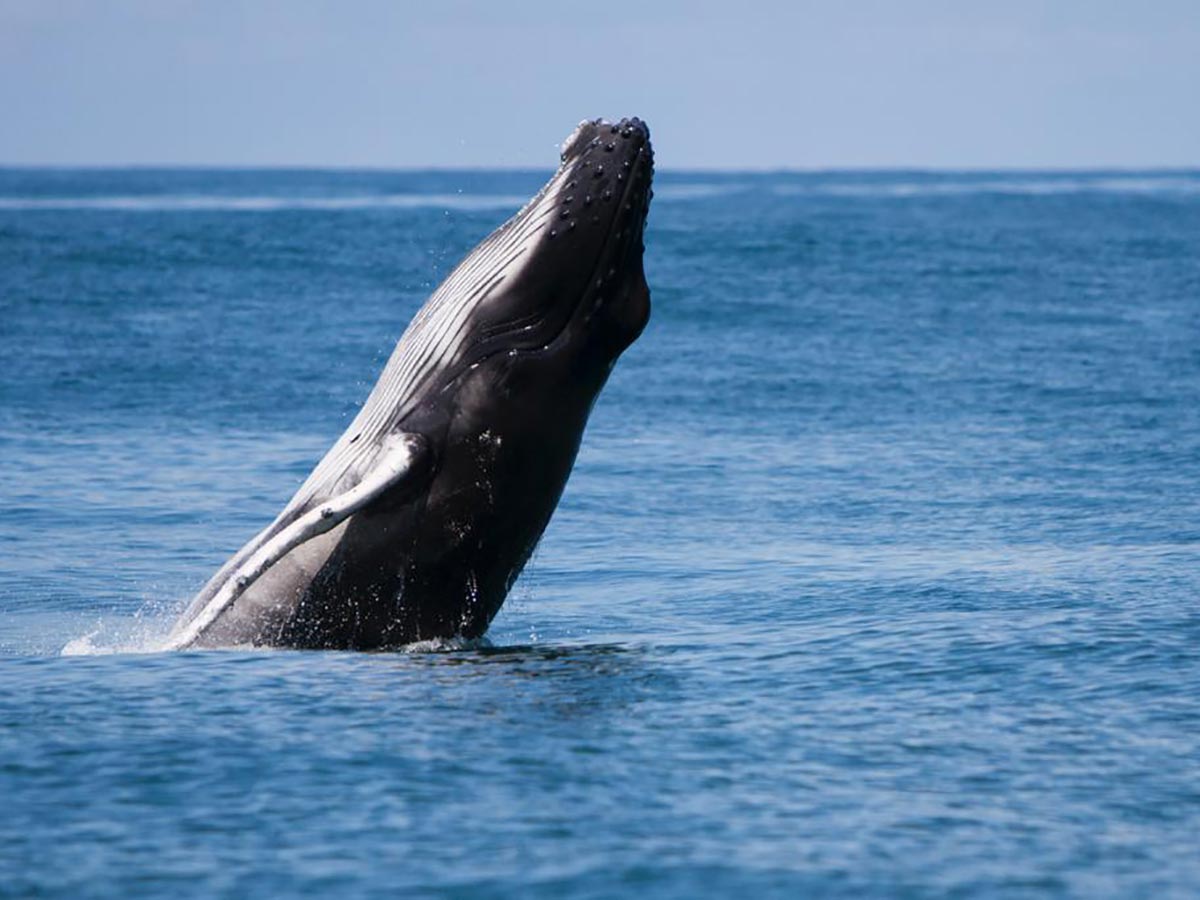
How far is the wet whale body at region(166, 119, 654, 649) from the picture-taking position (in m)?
12.4

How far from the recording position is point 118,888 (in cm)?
862

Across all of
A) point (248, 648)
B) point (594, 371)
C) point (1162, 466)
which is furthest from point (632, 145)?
point (1162, 466)

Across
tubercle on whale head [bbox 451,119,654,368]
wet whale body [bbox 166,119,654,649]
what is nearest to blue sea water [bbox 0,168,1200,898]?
wet whale body [bbox 166,119,654,649]

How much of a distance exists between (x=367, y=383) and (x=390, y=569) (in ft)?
73.9

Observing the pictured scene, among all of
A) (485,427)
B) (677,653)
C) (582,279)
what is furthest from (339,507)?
(677,653)

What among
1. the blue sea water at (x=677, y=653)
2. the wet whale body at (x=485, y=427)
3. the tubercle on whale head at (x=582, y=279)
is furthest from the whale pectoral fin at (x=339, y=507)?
the tubercle on whale head at (x=582, y=279)

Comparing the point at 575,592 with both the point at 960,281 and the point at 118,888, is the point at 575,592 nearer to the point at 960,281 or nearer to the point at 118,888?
the point at 118,888

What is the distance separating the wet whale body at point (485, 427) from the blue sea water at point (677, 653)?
0.43m

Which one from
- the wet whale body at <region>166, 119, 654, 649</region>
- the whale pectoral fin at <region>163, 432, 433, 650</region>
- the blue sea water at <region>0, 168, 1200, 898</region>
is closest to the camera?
the blue sea water at <region>0, 168, 1200, 898</region>

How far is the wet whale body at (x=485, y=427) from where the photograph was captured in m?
12.4

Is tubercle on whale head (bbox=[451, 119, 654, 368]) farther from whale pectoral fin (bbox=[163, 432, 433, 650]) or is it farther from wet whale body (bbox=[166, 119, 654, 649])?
whale pectoral fin (bbox=[163, 432, 433, 650])

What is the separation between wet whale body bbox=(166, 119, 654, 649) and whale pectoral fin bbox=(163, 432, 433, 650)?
0.06 ft

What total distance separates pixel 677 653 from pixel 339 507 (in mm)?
2746

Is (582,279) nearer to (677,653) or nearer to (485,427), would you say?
(485,427)
